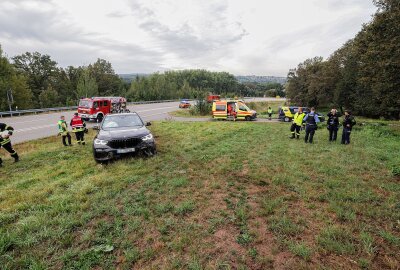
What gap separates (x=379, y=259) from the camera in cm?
318

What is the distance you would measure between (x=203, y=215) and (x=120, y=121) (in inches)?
242

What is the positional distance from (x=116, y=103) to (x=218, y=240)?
76.1 ft

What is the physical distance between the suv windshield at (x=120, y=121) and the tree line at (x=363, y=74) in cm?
1835

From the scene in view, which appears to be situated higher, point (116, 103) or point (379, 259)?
point (116, 103)

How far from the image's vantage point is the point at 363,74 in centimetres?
2641

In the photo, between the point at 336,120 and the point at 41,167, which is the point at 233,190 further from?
the point at 336,120

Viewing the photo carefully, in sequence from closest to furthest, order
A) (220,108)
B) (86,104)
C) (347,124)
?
(347,124), (86,104), (220,108)

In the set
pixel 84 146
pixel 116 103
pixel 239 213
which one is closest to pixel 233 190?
pixel 239 213

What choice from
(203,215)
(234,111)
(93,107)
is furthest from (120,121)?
(234,111)

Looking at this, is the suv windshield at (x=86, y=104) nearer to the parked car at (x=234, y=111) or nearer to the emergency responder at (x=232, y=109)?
the parked car at (x=234, y=111)

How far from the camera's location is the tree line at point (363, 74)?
17125 millimetres

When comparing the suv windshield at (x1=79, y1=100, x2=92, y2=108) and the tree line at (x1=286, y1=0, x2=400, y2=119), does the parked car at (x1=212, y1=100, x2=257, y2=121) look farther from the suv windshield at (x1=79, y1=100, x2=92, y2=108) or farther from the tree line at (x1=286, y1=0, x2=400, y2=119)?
the suv windshield at (x1=79, y1=100, x2=92, y2=108)

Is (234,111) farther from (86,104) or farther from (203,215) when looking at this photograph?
(203,215)

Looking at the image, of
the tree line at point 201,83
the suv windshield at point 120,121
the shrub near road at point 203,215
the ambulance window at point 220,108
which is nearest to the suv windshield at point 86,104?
the ambulance window at point 220,108
